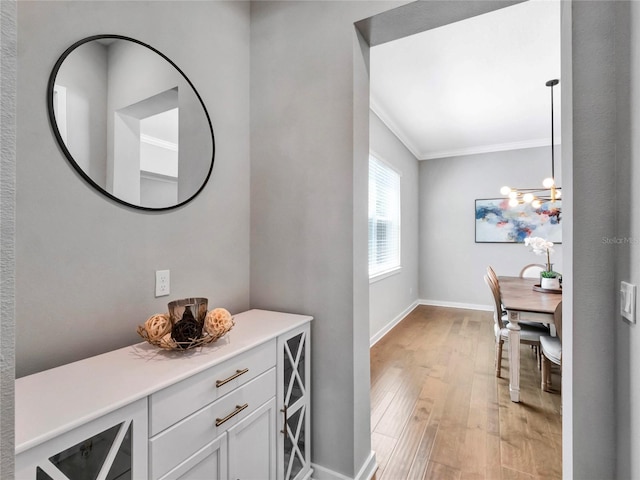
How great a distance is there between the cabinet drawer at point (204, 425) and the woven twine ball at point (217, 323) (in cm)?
22

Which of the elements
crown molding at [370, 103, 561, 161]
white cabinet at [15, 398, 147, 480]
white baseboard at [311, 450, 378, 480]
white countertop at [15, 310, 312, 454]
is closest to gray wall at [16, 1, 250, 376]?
white countertop at [15, 310, 312, 454]

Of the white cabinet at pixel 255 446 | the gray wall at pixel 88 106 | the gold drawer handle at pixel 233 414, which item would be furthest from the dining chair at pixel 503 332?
the gray wall at pixel 88 106

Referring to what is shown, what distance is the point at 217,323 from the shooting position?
1126mm

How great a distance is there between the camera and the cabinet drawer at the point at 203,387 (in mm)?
849

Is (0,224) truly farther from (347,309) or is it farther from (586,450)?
(586,450)

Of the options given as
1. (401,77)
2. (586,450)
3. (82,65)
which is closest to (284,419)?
→ (586,450)

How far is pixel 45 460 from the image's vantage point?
2.12ft

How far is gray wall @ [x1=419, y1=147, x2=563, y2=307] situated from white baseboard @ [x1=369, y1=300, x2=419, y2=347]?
0.62 metres

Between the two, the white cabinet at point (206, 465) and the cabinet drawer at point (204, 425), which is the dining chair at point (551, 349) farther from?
the white cabinet at point (206, 465)

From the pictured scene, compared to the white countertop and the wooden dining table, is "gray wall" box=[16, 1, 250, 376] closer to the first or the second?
the white countertop

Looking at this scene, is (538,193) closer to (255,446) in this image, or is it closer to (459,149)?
(459,149)

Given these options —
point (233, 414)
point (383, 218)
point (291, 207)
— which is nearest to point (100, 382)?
point (233, 414)

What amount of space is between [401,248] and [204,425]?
163 inches

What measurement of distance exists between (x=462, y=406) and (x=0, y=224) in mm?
2713
